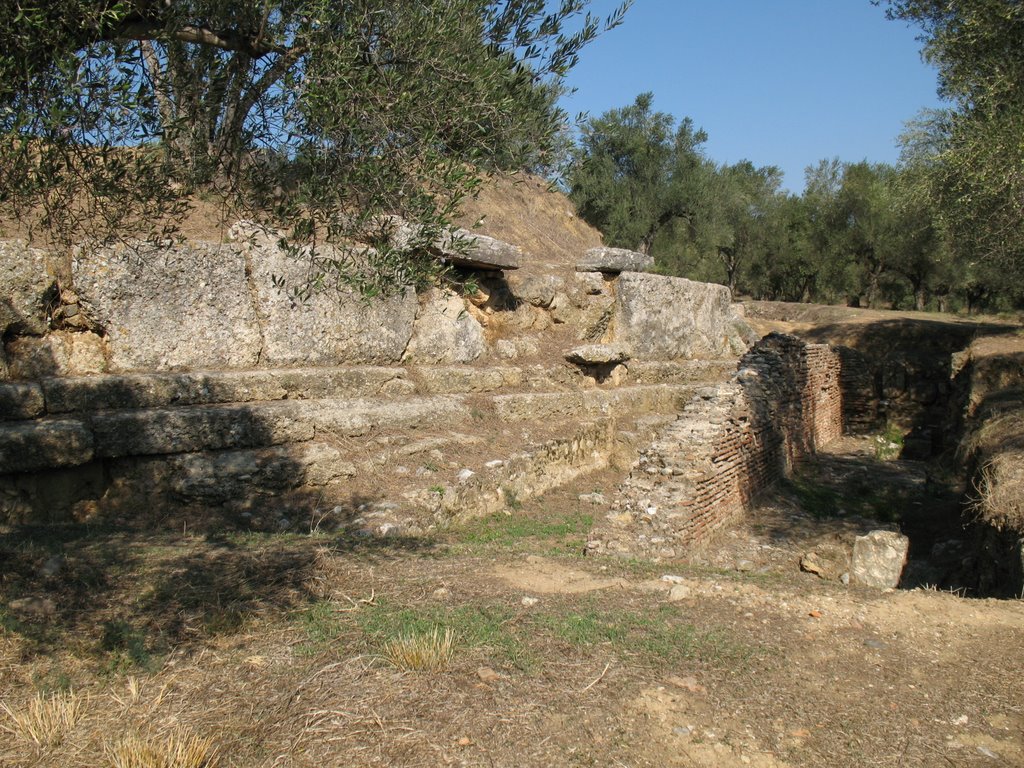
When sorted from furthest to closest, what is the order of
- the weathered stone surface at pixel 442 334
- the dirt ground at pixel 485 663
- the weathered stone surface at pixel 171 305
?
the weathered stone surface at pixel 442 334 → the weathered stone surface at pixel 171 305 → the dirt ground at pixel 485 663

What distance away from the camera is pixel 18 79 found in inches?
142

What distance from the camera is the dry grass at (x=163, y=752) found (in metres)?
2.82

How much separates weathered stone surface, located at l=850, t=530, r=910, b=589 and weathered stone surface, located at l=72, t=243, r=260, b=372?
21.7ft

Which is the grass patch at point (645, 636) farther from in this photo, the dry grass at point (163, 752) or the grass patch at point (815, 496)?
the grass patch at point (815, 496)

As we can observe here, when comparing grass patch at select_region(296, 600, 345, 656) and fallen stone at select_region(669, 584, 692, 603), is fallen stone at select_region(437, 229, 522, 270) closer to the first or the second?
fallen stone at select_region(669, 584, 692, 603)

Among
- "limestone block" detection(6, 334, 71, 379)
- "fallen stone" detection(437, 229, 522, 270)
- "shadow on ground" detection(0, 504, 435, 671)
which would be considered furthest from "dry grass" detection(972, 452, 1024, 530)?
"limestone block" detection(6, 334, 71, 379)

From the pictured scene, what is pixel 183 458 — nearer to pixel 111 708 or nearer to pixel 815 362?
pixel 111 708

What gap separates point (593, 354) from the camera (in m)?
12.8

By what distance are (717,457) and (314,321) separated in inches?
198

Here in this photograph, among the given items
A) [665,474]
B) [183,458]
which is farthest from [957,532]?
[183,458]

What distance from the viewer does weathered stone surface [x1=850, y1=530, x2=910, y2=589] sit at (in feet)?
23.4

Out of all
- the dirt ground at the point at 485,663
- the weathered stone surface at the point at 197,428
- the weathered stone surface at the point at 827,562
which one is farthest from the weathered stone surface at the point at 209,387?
the weathered stone surface at the point at 827,562

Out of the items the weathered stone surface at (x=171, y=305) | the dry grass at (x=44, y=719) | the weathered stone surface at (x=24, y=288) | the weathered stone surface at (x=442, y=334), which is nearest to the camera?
the dry grass at (x=44, y=719)

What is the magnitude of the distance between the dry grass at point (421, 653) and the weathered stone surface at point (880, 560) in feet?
15.7
